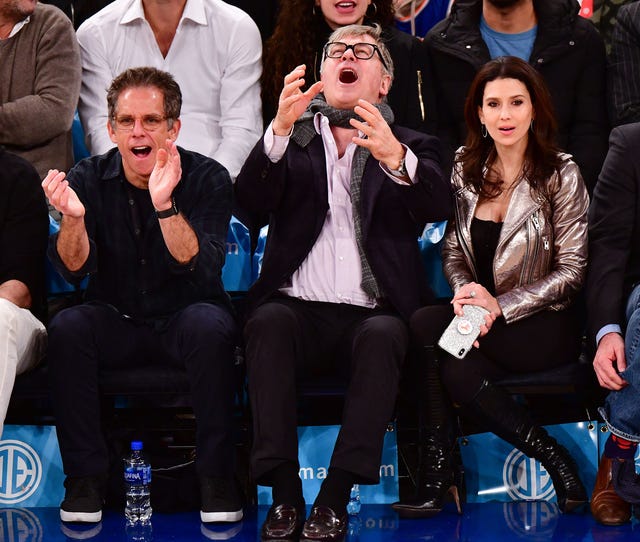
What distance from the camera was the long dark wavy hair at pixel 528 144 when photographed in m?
4.16

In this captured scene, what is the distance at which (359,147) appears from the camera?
13.8 ft

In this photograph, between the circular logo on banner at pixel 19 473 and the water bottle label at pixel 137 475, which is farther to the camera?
the circular logo on banner at pixel 19 473

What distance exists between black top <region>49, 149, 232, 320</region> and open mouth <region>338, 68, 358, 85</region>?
556 mm

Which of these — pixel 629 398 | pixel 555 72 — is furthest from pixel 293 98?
pixel 555 72

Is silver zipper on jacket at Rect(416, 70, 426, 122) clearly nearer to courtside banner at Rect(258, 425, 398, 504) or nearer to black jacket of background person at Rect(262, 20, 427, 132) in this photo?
black jacket of background person at Rect(262, 20, 427, 132)

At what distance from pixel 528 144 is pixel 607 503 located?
1340mm

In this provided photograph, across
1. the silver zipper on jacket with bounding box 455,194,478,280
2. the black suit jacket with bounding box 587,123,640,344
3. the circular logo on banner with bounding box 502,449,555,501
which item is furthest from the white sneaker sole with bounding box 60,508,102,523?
the black suit jacket with bounding box 587,123,640,344

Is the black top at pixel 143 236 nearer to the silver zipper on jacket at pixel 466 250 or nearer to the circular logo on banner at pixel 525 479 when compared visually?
the silver zipper on jacket at pixel 466 250

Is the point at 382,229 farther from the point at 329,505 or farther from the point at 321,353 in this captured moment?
the point at 329,505

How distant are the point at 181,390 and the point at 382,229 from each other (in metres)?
0.93

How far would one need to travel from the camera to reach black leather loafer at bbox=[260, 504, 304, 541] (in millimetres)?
3504

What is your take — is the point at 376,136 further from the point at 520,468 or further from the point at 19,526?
the point at 19,526

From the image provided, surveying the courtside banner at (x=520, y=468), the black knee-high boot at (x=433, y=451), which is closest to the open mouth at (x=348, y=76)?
the black knee-high boot at (x=433, y=451)

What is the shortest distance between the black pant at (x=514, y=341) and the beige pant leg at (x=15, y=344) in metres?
1.35
